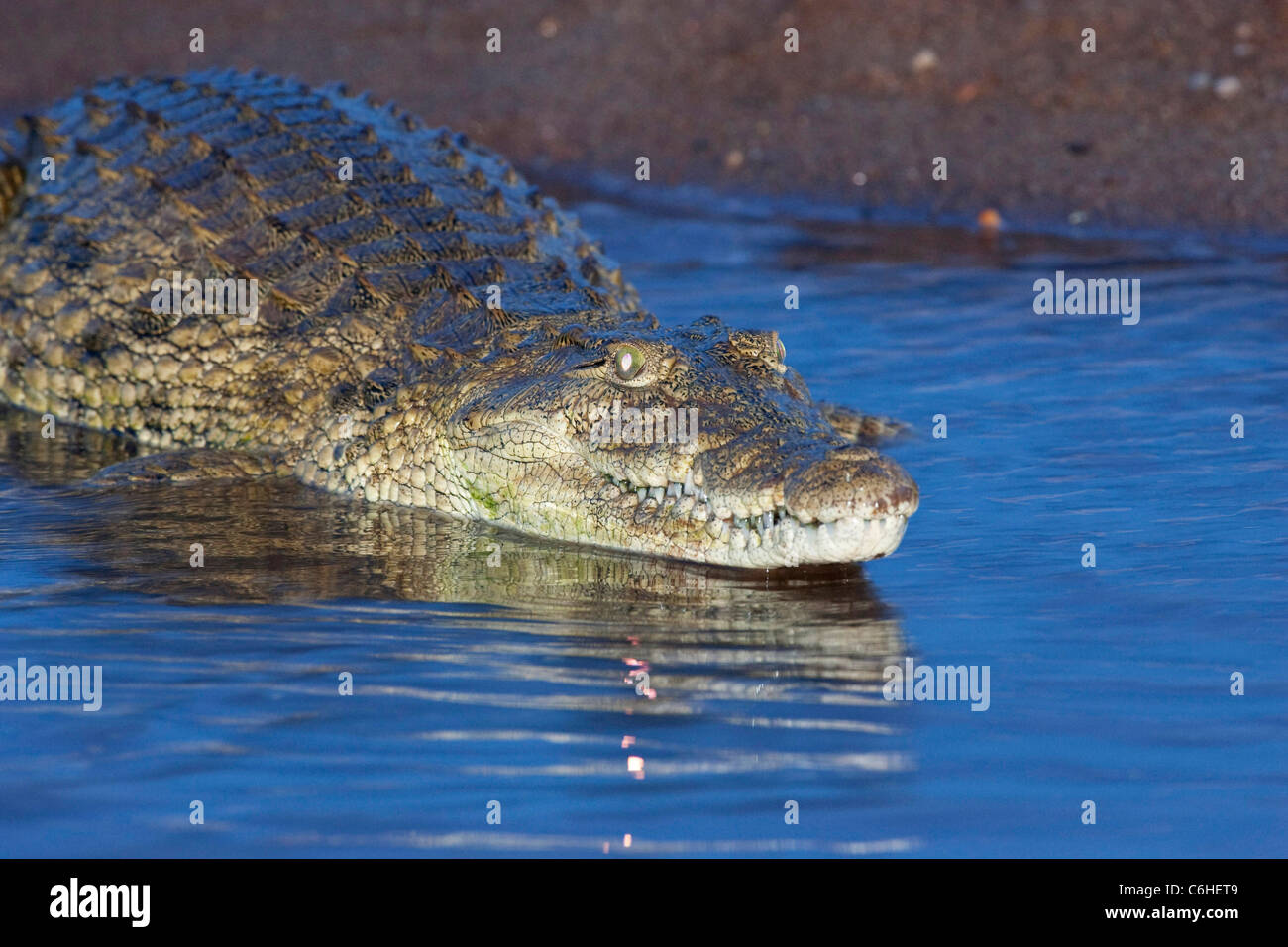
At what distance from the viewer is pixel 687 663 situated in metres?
4.51

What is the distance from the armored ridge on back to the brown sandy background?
4.55 meters

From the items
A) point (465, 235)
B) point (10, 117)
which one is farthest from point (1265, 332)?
point (10, 117)

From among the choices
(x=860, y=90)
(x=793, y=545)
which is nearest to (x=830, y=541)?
(x=793, y=545)

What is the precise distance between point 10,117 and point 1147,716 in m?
14.7

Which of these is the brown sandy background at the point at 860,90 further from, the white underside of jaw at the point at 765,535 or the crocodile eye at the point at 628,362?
the white underside of jaw at the point at 765,535

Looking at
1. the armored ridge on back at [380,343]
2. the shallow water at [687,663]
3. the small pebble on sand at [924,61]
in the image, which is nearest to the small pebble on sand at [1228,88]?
the small pebble on sand at [924,61]

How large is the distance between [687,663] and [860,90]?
9404mm

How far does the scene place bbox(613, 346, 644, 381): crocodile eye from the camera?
5402 mm

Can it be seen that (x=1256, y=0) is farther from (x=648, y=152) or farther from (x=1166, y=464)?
(x=1166, y=464)

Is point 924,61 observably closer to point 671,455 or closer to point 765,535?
point 671,455

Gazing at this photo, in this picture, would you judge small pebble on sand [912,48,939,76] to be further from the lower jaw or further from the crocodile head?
the lower jaw

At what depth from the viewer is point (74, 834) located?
358 cm

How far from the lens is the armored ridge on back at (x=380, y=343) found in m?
5.16
